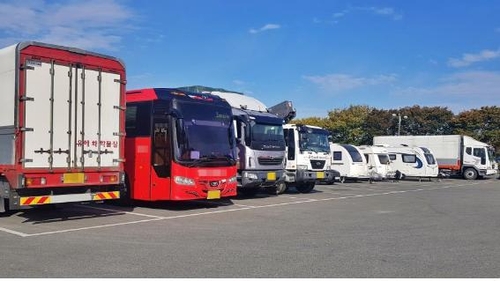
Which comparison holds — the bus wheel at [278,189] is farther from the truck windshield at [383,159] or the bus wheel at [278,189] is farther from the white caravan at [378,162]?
the truck windshield at [383,159]

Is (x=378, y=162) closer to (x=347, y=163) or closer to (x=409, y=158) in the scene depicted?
(x=347, y=163)

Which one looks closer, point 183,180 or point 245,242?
point 245,242

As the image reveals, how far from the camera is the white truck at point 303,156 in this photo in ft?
64.9

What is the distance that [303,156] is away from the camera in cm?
1997

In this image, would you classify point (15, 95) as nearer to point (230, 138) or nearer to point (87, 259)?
point (87, 259)

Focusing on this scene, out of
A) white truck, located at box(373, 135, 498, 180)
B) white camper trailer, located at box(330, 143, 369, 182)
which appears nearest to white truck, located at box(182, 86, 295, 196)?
white camper trailer, located at box(330, 143, 369, 182)

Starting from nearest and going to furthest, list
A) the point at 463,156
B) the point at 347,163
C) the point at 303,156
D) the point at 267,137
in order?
the point at 267,137 < the point at 303,156 < the point at 347,163 < the point at 463,156

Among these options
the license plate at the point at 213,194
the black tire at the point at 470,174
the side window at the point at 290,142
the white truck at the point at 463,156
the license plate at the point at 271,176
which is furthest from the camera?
the black tire at the point at 470,174

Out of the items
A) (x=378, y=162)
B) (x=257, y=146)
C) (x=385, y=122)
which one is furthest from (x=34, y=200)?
(x=385, y=122)

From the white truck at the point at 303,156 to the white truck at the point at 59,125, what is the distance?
922cm

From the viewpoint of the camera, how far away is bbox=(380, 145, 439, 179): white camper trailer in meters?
34.9

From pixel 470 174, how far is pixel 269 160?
27.6 metres

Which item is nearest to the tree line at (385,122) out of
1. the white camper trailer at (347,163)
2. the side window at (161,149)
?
the white camper trailer at (347,163)

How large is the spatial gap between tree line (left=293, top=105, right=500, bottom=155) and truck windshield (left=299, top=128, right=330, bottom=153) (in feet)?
133
